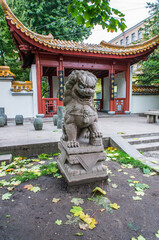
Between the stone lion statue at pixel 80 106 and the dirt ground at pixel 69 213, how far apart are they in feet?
2.06

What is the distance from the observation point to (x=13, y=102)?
7562 millimetres

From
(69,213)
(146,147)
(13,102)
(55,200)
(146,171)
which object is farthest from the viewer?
(13,102)

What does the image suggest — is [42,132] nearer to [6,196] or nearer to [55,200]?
[6,196]

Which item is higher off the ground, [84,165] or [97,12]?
[97,12]

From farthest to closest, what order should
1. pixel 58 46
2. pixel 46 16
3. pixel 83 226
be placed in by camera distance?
pixel 46 16 → pixel 58 46 → pixel 83 226

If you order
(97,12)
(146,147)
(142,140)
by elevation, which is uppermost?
(97,12)

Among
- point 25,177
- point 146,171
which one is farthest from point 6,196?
point 146,171

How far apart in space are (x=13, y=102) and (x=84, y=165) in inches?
262

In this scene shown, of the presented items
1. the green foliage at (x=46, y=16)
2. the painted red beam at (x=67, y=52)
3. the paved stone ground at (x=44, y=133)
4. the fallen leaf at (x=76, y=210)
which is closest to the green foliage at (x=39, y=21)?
the green foliage at (x=46, y=16)

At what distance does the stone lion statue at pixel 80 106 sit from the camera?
1868 millimetres

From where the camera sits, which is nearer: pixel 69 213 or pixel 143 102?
pixel 69 213

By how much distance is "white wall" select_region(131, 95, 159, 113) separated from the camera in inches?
381

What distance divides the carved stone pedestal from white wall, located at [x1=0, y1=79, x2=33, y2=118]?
20.6 feet

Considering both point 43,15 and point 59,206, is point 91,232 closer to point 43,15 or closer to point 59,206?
point 59,206
